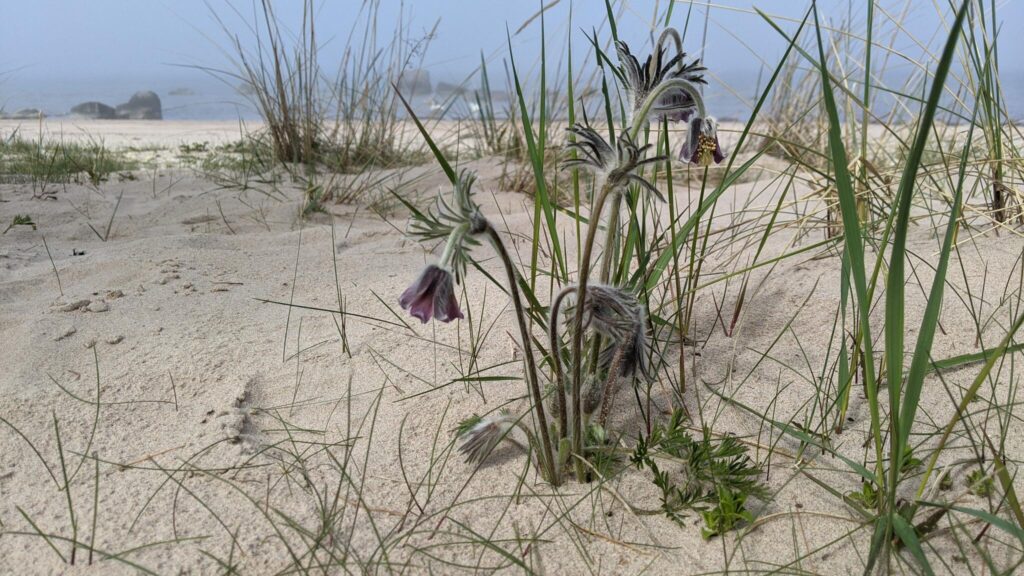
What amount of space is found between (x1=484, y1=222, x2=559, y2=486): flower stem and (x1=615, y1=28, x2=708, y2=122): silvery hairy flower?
379mm

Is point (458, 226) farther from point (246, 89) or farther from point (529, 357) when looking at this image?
point (246, 89)

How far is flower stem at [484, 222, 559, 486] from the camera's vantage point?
1.10 meters

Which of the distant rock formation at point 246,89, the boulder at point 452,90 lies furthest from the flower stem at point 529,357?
the distant rock formation at point 246,89

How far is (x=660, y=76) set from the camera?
1.36 metres

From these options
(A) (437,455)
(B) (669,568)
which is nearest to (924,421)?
(B) (669,568)

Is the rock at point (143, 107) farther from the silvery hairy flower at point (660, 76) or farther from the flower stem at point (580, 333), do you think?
the flower stem at point (580, 333)

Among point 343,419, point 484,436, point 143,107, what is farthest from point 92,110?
point 484,436

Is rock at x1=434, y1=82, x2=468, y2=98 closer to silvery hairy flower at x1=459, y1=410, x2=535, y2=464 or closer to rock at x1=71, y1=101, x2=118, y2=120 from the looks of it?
silvery hairy flower at x1=459, y1=410, x2=535, y2=464

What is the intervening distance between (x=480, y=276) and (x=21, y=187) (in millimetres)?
2604

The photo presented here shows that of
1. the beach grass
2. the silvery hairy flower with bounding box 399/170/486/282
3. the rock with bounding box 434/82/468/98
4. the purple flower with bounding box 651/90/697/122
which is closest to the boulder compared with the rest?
the rock with bounding box 434/82/468/98

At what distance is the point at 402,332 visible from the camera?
6.40 ft

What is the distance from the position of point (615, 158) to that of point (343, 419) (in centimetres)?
80

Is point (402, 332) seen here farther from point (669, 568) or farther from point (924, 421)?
point (924, 421)

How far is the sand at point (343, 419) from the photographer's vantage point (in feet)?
3.99
